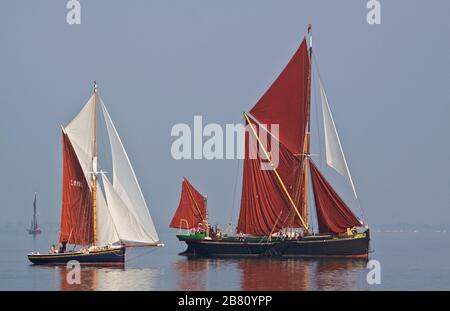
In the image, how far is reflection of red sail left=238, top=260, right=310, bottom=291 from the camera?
68688 mm

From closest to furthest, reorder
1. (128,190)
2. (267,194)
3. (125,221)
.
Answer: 1. (128,190)
2. (125,221)
3. (267,194)

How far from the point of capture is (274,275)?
7662 cm

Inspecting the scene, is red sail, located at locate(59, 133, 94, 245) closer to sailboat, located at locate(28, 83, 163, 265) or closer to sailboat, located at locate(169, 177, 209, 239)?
sailboat, located at locate(28, 83, 163, 265)

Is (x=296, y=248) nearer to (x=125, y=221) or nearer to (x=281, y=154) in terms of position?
(x=281, y=154)

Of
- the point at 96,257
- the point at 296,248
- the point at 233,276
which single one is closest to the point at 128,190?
the point at 96,257

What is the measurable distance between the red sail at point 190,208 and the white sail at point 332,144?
18087mm

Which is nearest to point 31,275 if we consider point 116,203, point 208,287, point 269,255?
point 116,203

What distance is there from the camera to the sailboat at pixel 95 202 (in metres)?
78.9

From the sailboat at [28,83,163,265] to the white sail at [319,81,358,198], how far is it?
63.2ft

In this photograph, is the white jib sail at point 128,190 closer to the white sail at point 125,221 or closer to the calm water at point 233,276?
the white sail at point 125,221

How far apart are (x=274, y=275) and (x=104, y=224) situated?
14259 millimetres

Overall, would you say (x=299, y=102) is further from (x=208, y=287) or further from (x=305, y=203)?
(x=208, y=287)
